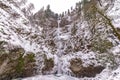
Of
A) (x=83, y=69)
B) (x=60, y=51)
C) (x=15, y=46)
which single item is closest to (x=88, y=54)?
(x=83, y=69)

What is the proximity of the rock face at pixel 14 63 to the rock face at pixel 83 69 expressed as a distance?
4.50 metres

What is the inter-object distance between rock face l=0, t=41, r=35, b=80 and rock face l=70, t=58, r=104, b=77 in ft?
14.8

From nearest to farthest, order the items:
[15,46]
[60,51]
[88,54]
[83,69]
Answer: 1. [15,46]
2. [83,69]
3. [88,54]
4. [60,51]

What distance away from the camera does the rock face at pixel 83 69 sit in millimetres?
20350

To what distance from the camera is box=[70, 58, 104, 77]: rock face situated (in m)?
20.4

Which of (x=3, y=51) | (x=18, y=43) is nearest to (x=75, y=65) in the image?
(x=18, y=43)

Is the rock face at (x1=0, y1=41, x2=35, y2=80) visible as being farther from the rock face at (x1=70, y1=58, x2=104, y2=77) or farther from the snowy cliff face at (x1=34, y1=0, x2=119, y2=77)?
the rock face at (x1=70, y1=58, x2=104, y2=77)

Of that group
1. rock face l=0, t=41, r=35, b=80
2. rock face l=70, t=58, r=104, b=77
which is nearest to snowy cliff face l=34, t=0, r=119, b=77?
rock face l=70, t=58, r=104, b=77

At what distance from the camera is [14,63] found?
715 inches

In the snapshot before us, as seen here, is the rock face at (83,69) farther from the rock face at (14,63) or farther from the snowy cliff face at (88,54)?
the rock face at (14,63)

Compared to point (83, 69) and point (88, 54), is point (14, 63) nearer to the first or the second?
point (83, 69)

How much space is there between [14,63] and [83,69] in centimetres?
722

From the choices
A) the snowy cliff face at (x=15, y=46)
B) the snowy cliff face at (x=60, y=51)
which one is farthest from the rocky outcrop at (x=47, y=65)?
the snowy cliff face at (x=15, y=46)

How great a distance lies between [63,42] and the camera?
3089 centimetres
